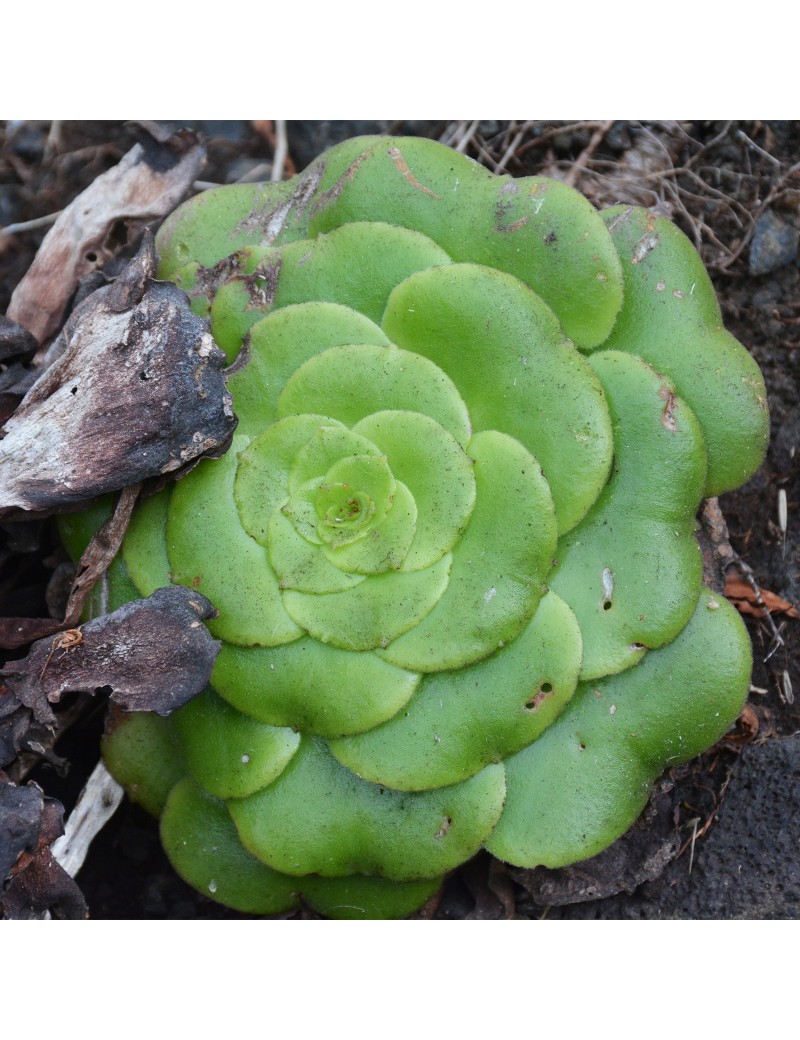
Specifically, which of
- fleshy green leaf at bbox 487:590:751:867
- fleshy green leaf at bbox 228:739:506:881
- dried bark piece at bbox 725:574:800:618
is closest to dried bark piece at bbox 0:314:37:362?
fleshy green leaf at bbox 228:739:506:881

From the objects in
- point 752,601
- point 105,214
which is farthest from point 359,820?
point 105,214

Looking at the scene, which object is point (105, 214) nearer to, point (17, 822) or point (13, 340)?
point (13, 340)

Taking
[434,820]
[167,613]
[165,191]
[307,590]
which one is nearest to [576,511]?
[307,590]

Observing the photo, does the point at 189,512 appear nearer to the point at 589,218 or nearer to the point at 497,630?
the point at 497,630

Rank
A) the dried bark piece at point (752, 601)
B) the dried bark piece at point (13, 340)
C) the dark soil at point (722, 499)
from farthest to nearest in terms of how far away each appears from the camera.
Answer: the dried bark piece at point (752, 601), the dark soil at point (722, 499), the dried bark piece at point (13, 340)

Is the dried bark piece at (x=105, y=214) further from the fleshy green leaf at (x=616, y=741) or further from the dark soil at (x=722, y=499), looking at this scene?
the fleshy green leaf at (x=616, y=741)

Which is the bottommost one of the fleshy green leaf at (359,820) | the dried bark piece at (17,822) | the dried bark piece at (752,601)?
the dried bark piece at (17,822)

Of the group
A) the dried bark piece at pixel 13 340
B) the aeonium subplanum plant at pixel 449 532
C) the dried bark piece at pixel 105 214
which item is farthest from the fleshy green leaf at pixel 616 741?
the dried bark piece at pixel 105 214
